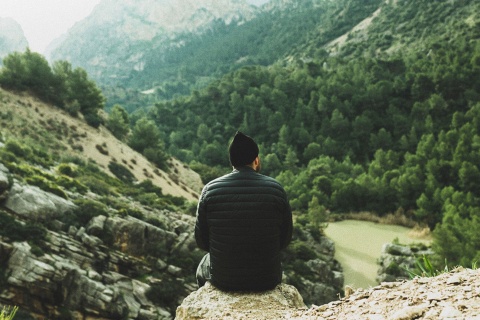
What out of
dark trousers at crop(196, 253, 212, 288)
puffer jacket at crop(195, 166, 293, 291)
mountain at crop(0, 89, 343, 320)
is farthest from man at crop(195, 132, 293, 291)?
mountain at crop(0, 89, 343, 320)

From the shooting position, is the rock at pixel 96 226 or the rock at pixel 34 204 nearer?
the rock at pixel 34 204

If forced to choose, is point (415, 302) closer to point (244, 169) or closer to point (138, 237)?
point (244, 169)

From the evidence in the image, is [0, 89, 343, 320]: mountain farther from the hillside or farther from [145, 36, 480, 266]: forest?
[145, 36, 480, 266]: forest

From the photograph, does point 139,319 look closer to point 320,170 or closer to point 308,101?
point 320,170

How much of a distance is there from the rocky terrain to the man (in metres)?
0.21

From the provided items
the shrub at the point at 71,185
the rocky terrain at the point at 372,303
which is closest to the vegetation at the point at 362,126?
the shrub at the point at 71,185

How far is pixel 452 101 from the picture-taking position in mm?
76562

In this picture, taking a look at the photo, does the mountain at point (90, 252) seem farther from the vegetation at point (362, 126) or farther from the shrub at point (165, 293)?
the vegetation at point (362, 126)

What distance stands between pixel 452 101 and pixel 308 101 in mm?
32278

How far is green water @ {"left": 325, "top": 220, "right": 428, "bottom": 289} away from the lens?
30.3 meters

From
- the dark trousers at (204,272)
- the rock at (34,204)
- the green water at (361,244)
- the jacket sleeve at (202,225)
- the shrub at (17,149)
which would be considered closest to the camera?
the jacket sleeve at (202,225)

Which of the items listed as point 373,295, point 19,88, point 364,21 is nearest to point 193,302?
point 373,295

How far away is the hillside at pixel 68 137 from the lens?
3294cm

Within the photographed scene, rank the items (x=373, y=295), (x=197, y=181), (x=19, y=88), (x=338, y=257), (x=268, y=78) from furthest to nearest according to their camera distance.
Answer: (x=268, y=78) < (x=197, y=181) < (x=19, y=88) < (x=338, y=257) < (x=373, y=295)
